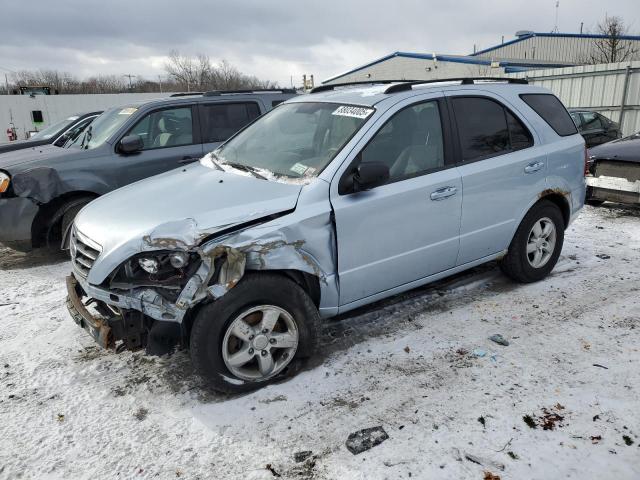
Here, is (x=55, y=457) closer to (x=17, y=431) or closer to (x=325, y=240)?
(x=17, y=431)

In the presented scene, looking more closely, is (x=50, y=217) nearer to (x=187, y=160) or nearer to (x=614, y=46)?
(x=187, y=160)

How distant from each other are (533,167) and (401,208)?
159 cm

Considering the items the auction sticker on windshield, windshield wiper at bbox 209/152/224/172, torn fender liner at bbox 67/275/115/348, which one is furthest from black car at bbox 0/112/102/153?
the auction sticker on windshield

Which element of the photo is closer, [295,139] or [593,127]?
[295,139]

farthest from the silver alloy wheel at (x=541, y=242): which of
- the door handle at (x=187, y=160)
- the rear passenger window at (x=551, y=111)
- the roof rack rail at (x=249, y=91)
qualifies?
the roof rack rail at (x=249, y=91)

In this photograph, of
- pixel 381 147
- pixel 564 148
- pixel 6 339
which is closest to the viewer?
pixel 381 147

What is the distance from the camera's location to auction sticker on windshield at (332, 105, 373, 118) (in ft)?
11.3

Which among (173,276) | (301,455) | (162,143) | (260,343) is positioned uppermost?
(162,143)

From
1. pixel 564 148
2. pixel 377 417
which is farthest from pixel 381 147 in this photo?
pixel 564 148

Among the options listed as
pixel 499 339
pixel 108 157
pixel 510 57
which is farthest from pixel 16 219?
pixel 510 57

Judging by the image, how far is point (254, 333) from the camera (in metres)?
2.94

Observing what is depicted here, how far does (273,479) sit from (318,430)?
1.36 ft

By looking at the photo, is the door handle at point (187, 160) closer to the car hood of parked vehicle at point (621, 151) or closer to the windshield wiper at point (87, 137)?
the windshield wiper at point (87, 137)

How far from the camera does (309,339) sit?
123 inches
